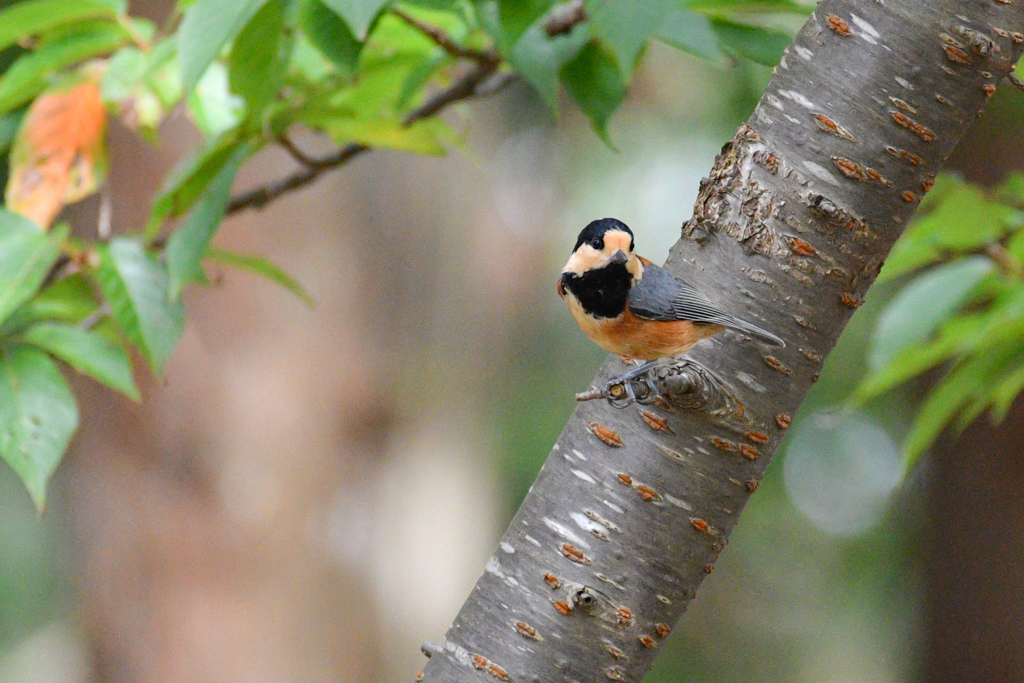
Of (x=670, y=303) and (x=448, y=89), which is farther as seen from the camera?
(x=448, y=89)

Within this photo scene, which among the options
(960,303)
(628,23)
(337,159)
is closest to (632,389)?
(628,23)

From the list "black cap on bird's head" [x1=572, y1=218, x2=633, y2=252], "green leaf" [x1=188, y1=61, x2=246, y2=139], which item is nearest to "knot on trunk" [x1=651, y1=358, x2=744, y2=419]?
"black cap on bird's head" [x1=572, y1=218, x2=633, y2=252]

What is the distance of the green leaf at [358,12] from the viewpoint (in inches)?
31.0

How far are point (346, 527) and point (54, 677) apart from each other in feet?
13.4

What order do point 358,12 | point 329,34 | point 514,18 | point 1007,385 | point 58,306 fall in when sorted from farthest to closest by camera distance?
point 1007,385, point 58,306, point 329,34, point 514,18, point 358,12

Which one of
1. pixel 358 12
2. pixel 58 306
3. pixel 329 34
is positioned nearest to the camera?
pixel 358 12

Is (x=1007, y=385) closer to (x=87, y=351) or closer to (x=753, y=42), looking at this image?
(x=753, y=42)

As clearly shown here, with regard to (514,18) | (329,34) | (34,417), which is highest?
(514,18)

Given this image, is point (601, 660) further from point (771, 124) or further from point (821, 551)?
point (821, 551)

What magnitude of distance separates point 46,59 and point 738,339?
3.57 feet

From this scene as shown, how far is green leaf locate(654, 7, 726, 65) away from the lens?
96 cm

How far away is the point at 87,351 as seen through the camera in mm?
1144

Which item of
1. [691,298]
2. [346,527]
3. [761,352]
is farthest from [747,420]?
[346,527]

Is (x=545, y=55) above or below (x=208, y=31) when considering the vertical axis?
above
